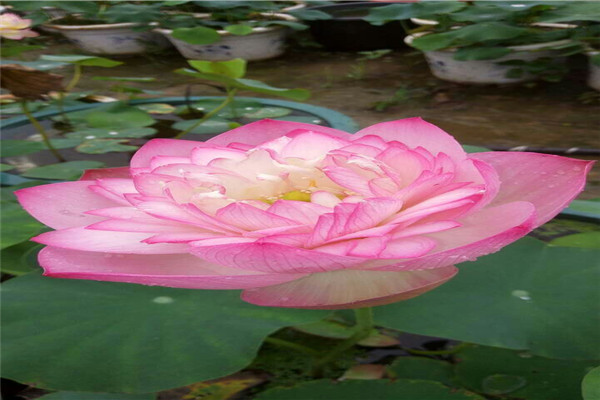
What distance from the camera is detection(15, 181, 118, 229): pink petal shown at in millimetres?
203

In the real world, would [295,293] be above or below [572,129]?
above

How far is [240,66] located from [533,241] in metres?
0.44

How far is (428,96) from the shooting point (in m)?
2.28

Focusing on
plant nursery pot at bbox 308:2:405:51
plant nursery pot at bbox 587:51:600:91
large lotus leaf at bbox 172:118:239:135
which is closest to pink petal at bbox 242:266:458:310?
large lotus leaf at bbox 172:118:239:135

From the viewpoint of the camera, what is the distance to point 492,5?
78.3 inches

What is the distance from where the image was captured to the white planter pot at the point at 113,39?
308cm

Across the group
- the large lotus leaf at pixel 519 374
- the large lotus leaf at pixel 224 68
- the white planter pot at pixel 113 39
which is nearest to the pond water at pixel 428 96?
the white planter pot at pixel 113 39

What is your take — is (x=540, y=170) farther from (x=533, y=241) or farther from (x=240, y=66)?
(x=240, y=66)

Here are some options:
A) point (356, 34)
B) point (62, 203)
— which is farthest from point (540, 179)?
point (356, 34)

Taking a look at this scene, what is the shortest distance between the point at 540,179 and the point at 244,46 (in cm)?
279

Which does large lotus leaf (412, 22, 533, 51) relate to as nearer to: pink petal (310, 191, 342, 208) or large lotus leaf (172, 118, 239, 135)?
large lotus leaf (172, 118, 239, 135)

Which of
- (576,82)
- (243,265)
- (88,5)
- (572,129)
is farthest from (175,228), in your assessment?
(88,5)

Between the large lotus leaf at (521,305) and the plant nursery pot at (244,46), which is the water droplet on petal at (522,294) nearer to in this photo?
the large lotus leaf at (521,305)

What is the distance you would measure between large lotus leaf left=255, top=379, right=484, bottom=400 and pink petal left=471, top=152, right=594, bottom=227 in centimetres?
9
